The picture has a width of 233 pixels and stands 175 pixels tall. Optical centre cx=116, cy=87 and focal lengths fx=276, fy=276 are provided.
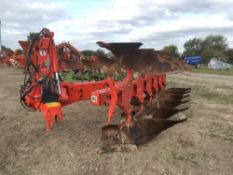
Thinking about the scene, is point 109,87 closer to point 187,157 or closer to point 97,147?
point 97,147

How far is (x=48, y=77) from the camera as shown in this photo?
4.11 metres

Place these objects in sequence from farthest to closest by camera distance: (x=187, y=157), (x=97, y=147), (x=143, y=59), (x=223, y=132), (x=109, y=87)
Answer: (x=223, y=132), (x=109, y=87), (x=97, y=147), (x=143, y=59), (x=187, y=157)

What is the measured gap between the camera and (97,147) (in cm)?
390

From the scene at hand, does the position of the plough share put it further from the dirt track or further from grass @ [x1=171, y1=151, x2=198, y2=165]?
grass @ [x1=171, y1=151, x2=198, y2=165]

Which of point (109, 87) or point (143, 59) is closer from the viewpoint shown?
point (143, 59)

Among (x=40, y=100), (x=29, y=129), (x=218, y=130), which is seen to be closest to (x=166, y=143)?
(x=218, y=130)

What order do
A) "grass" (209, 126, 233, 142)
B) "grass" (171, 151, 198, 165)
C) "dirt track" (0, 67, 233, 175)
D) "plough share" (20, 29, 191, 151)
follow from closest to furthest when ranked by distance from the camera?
"dirt track" (0, 67, 233, 175)
"grass" (171, 151, 198, 165)
"plough share" (20, 29, 191, 151)
"grass" (209, 126, 233, 142)

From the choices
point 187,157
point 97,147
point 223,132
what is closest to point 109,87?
point 97,147

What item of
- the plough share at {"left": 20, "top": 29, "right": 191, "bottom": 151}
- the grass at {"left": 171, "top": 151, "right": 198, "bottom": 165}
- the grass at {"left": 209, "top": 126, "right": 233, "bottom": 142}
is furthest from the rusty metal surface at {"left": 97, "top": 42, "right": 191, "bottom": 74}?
the grass at {"left": 209, "top": 126, "right": 233, "bottom": 142}

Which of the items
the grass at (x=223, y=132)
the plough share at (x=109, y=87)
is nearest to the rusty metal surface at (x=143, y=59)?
the plough share at (x=109, y=87)

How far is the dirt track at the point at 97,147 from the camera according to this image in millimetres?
3246

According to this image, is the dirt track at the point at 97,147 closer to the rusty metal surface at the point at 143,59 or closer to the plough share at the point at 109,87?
the plough share at the point at 109,87

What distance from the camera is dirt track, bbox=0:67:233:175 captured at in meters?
3.25

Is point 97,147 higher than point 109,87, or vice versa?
point 109,87
